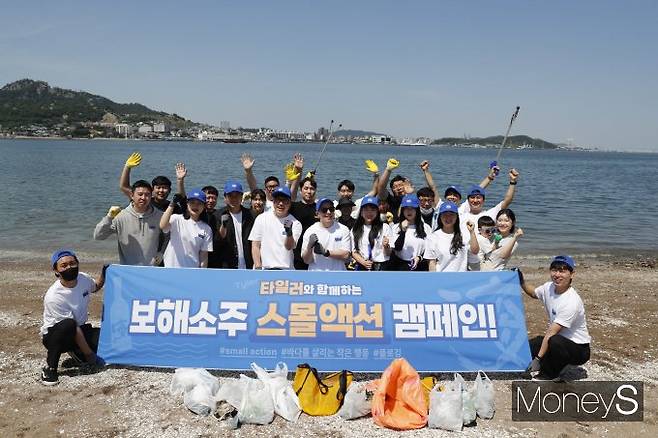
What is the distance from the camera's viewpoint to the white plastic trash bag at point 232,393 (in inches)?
200

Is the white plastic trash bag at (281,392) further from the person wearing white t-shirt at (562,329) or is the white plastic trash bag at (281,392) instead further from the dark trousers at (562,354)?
the dark trousers at (562,354)

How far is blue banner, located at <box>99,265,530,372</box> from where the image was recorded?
5754mm

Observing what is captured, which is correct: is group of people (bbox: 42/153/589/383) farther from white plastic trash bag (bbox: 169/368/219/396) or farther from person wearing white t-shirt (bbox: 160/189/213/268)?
white plastic trash bag (bbox: 169/368/219/396)

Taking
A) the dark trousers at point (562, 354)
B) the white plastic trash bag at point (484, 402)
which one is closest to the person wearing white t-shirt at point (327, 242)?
the white plastic trash bag at point (484, 402)

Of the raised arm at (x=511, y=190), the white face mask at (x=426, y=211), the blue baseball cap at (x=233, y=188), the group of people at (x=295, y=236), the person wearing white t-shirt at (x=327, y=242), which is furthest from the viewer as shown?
the raised arm at (x=511, y=190)

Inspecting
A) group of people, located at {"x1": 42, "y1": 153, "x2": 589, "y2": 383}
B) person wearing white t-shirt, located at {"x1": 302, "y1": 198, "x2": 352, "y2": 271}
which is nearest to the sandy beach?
group of people, located at {"x1": 42, "y1": 153, "x2": 589, "y2": 383}

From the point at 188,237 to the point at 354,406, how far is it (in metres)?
3.07

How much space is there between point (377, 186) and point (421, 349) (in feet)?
11.1

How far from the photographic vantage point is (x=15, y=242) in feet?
53.4

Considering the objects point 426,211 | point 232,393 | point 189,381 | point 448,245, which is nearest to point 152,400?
point 189,381

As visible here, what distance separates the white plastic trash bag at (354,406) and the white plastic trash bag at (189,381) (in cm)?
147

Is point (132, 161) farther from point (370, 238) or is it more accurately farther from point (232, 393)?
point (232, 393)

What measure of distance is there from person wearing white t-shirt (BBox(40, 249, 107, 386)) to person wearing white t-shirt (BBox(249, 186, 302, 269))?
86.1 inches

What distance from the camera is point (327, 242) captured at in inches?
244
